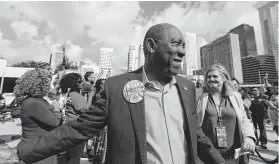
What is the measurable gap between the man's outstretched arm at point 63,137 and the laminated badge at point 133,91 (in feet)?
0.54

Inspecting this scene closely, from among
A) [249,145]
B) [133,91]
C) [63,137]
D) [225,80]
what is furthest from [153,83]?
[225,80]

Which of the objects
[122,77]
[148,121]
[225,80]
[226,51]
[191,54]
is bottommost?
[148,121]

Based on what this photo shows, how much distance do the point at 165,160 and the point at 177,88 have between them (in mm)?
548

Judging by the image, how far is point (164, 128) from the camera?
1.17 m

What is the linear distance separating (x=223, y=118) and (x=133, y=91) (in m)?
1.87

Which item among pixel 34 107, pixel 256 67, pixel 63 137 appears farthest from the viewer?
pixel 256 67

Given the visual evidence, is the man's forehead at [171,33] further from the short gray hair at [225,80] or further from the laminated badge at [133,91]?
the short gray hair at [225,80]

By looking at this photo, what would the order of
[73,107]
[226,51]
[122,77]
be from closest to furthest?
1. [122,77]
2. [73,107]
3. [226,51]

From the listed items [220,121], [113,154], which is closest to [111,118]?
[113,154]

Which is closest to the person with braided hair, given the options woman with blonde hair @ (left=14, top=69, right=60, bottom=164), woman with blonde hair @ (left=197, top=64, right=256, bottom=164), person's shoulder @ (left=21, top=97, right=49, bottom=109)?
woman with blonde hair @ (left=14, top=69, right=60, bottom=164)

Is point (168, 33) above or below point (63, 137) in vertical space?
above

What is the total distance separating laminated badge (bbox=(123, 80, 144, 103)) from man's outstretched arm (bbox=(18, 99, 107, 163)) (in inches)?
6.5

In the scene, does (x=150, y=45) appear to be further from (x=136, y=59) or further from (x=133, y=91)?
(x=136, y=59)

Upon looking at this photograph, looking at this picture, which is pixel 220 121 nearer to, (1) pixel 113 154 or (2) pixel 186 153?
(2) pixel 186 153
